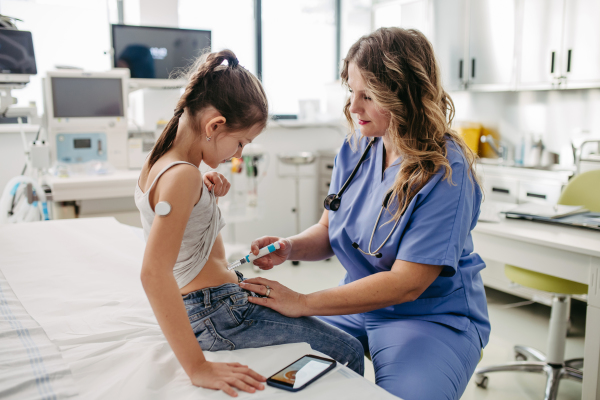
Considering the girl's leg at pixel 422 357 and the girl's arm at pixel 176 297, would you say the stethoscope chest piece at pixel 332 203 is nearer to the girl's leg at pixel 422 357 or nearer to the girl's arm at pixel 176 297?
the girl's leg at pixel 422 357

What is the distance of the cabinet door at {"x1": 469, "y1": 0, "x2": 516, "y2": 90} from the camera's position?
322cm

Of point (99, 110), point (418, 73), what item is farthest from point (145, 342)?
point (99, 110)

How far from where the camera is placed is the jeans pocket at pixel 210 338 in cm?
97

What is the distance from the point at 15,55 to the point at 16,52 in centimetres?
2

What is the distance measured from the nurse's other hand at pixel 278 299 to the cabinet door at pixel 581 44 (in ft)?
8.61

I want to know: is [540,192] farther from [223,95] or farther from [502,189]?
[223,95]

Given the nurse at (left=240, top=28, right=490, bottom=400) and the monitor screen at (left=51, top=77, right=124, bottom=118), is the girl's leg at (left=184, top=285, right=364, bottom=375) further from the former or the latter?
the monitor screen at (left=51, top=77, right=124, bottom=118)

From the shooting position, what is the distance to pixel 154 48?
301 centimetres

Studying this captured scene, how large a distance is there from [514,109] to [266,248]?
117 inches

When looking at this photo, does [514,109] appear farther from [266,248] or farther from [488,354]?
[266,248]

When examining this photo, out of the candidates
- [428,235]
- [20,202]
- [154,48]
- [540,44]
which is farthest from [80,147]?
[540,44]

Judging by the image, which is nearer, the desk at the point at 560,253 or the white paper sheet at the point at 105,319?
the white paper sheet at the point at 105,319

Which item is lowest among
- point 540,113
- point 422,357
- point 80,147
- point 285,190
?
point 285,190

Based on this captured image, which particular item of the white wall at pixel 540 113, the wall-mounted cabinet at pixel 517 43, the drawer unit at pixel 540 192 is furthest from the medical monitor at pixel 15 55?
the white wall at pixel 540 113
